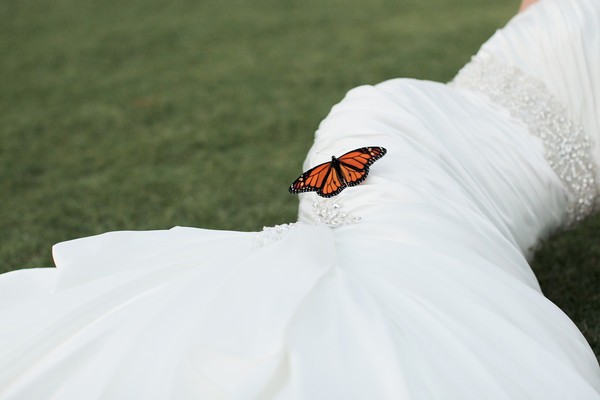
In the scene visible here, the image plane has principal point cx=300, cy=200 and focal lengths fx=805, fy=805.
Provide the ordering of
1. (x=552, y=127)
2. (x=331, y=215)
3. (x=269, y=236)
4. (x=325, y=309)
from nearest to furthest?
1. (x=325, y=309)
2. (x=269, y=236)
3. (x=331, y=215)
4. (x=552, y=127)

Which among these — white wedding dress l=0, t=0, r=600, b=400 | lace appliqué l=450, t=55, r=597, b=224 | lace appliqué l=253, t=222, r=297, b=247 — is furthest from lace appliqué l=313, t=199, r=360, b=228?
lace appliqué l=450, t=55, r=597, b=224

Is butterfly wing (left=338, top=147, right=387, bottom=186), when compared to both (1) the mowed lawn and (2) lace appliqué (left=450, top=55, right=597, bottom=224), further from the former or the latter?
(1) the mowed lawn

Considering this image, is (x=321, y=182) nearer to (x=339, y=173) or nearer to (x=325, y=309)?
(x=339, y=173)

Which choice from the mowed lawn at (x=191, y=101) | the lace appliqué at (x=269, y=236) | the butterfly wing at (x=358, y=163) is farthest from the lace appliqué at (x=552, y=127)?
the lace appliqué at (x=269, y=236)

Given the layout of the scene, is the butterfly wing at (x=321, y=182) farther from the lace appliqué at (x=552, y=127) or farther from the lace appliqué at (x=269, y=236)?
the lace appliqué at (x=552, y=127)

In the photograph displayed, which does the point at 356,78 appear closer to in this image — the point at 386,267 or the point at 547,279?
the point at 547,279

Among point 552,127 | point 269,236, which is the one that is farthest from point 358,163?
point 552,127
